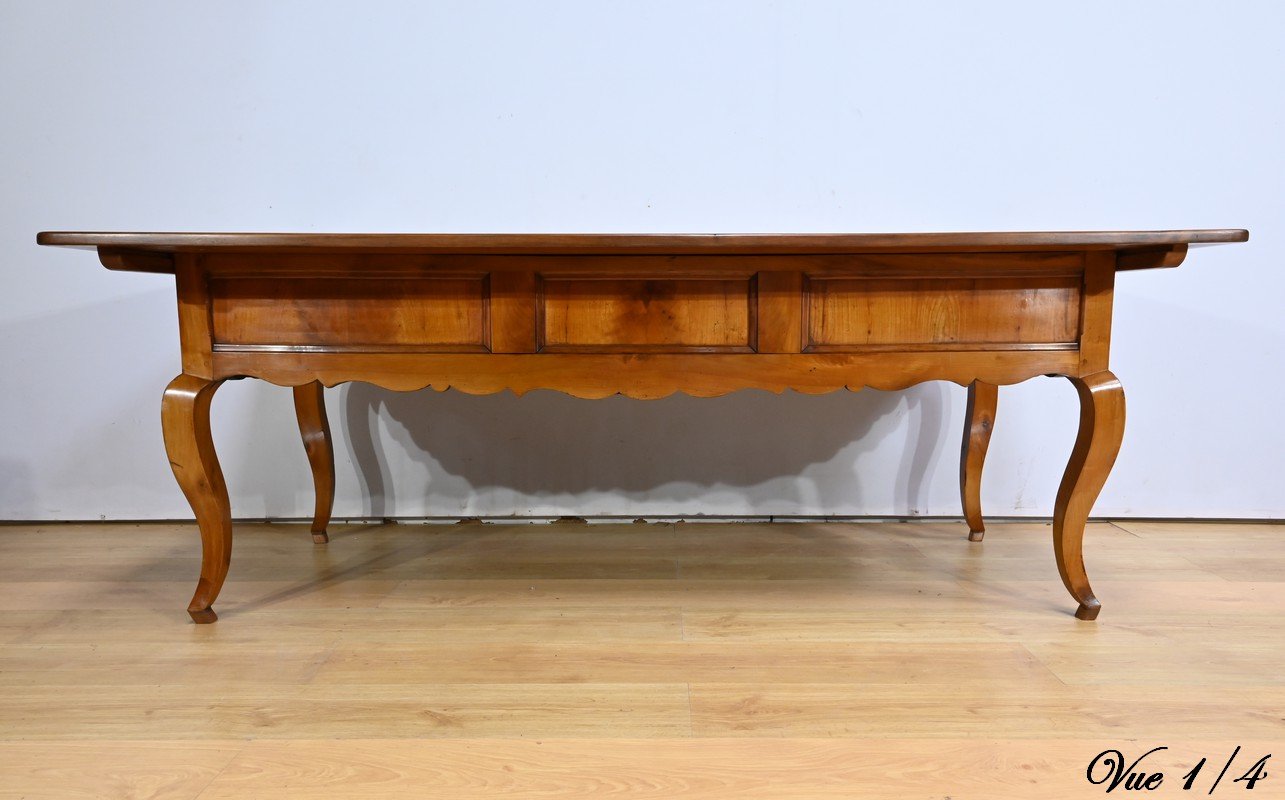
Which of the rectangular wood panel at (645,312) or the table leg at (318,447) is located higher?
the rectangular wood panel at (645,312)

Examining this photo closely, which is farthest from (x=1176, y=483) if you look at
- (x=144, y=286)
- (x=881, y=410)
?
(x=144, y=286)

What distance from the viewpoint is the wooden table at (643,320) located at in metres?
1.43

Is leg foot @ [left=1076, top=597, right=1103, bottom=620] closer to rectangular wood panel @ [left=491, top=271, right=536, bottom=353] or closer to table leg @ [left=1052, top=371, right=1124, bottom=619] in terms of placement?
table leg @ [left=1052, top=371, right=1124, bottom=619]

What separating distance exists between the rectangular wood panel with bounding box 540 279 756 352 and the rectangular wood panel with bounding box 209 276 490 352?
0.49 ft

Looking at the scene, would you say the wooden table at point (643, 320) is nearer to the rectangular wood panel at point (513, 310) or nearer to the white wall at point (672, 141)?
the rectangular wood panel at point (513, 310)

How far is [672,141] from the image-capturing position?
2166mm

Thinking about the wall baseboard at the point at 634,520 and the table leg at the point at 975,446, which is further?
the wall baseboard at the point at 634,520

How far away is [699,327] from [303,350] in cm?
77

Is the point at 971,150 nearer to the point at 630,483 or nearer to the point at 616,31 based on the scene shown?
the point at 616,31

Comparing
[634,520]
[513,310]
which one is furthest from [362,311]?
[634,520]

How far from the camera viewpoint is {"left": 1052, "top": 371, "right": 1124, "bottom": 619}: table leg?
145 cm

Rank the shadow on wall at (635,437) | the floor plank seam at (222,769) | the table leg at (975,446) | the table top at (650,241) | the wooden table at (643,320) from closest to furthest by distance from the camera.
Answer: the floor plank seam at (222,769), the table top at (650,241), the wooden table at (643,320), the table leg at (975,446), the shadow on wall at (635,437)

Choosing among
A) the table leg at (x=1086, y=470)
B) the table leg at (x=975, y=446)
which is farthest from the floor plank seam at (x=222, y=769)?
the table leg at (x=975, y=446)

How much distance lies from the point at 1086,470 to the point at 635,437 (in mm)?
1183
